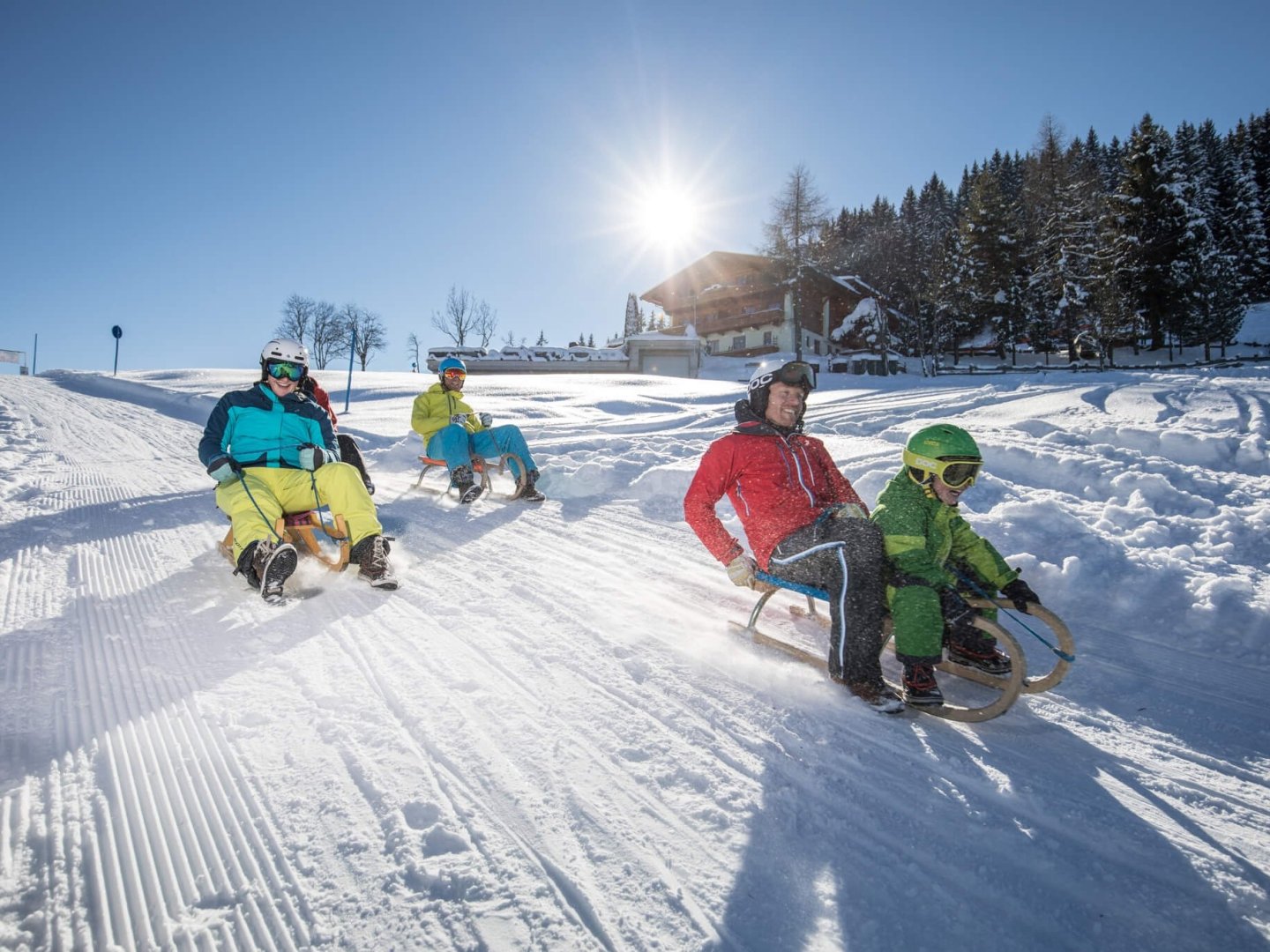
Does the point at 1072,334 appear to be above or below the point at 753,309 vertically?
below

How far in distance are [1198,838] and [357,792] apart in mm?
2675

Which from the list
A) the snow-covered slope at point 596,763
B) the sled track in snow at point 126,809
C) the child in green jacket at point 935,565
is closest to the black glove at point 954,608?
the child in green jacket at point 935,565

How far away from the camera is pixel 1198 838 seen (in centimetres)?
184

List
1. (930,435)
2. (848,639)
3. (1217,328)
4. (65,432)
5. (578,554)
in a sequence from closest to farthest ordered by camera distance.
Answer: (848,639) < (930,435) < (578,554) < (65,432) < (1217,328)

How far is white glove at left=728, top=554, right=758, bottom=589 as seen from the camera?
2.81 m

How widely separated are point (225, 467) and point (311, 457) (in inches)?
19.1

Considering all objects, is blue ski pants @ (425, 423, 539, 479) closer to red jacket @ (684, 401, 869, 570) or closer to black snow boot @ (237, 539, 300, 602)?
black snow boot @ (237, 539, 300, 602)

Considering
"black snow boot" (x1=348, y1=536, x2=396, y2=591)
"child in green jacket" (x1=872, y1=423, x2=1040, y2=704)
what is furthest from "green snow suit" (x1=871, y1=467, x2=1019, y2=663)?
"black snow boot" (x1=348, y1=536, x2=396, y2=591)

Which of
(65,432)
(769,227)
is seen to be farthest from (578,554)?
(769,227)

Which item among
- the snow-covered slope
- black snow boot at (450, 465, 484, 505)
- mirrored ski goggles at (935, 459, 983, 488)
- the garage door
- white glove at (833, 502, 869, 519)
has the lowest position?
the snow-covered slope

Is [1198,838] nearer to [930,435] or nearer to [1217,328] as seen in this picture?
[930,435]

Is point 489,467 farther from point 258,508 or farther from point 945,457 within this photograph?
point 945,457

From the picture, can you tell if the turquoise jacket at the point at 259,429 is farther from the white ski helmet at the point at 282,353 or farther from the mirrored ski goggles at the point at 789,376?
the mirrored ski goggles at the point at 789,376

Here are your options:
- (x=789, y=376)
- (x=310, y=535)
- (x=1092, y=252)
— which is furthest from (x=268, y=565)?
(x=1092, y=252)
